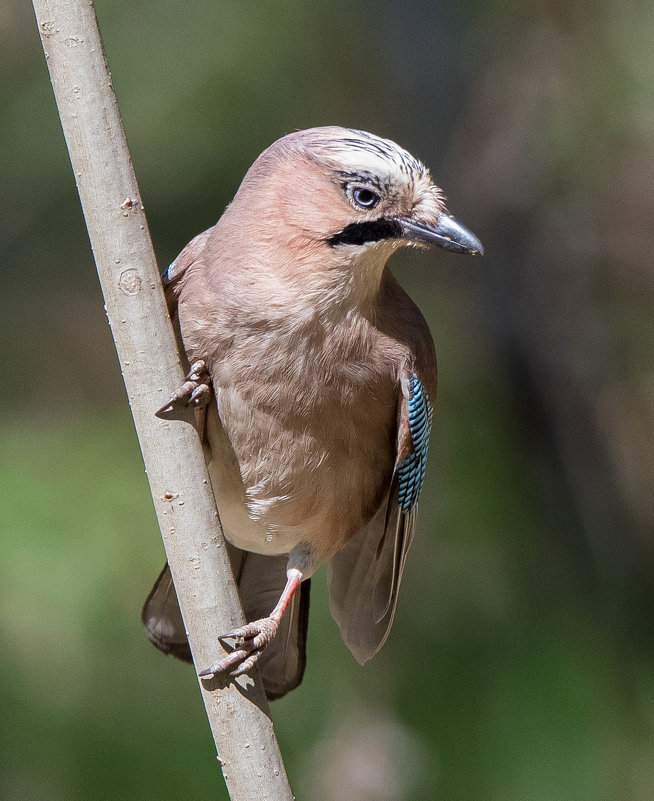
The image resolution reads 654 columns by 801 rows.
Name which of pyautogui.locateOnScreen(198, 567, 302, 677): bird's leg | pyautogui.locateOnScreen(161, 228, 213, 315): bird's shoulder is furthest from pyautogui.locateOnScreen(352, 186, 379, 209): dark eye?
pyautogui.locateOnScreen(198, 567, 302, 677): bird's leg

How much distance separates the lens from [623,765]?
4.34 metres

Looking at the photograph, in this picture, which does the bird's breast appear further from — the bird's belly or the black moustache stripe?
the black moustache stripe

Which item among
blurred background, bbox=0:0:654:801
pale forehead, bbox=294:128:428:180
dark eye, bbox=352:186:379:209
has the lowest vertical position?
blurred background, bbox=0:0:654:801

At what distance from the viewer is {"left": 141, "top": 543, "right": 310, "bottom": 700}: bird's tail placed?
2965 mm

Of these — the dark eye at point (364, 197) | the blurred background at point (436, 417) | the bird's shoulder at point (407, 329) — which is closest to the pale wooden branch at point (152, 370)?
the dark eye at point (364, 197)

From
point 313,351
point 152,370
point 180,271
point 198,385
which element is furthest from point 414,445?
point 152,370

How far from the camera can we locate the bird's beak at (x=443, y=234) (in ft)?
7.42

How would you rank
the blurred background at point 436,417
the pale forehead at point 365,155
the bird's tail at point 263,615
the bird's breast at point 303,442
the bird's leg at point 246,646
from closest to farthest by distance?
1. the bird's leg at point 246,646
2. the pale forehead at point 365,155
3. the bird's breast at point 303,442
4. the bird's tail at point 263,615
5. the blurred background at point 436,417

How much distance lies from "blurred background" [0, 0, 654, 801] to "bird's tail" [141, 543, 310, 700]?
100 centimetres

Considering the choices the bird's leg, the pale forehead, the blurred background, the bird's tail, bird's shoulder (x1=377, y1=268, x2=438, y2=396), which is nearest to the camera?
the bird's leg

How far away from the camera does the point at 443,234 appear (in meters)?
2.27

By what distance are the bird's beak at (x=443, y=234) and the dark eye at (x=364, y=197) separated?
68 mm

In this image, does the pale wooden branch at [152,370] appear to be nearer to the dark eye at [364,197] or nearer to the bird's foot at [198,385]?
the bird's foot at [198,385]

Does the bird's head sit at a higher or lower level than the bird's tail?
higher
